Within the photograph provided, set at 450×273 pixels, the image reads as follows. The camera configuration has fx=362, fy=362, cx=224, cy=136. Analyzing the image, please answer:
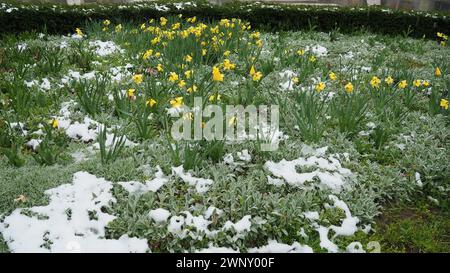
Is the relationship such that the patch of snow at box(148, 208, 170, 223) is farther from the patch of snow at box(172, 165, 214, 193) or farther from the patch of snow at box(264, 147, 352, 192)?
the patch of snow at box(264, 147, 352, 192)

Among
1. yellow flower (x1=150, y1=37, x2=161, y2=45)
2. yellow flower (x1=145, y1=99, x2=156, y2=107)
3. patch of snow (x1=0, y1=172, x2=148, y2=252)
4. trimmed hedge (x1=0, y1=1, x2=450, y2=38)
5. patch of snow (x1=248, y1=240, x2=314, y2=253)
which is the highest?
trimmed hedge (x1=0, y1=1, x2=450, y2=38)

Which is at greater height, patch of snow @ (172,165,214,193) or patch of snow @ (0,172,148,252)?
patch of snow @ (172,165,214,193)

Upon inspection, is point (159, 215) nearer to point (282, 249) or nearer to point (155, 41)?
point (282, 249)

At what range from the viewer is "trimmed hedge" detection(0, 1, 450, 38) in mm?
8281

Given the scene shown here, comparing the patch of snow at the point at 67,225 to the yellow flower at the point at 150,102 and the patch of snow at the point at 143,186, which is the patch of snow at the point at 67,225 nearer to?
the patch of snow at the point at 143,186

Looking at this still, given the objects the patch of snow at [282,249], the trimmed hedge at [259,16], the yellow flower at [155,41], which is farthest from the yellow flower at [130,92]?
the trimmed hedge at [259,16]

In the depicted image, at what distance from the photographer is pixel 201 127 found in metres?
3.38

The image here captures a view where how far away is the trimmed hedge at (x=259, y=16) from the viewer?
8.28 meters

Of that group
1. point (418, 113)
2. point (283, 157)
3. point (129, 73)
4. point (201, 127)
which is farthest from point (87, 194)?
point (418, 113)

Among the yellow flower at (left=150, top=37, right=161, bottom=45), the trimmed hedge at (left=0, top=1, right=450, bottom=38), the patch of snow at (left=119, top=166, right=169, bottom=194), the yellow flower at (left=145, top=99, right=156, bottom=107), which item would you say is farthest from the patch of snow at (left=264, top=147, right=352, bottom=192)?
the trimmed hedge at (left=0, top=1, right=450, bottom=38)

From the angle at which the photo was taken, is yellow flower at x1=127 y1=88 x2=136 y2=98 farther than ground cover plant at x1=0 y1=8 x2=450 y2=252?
Yes

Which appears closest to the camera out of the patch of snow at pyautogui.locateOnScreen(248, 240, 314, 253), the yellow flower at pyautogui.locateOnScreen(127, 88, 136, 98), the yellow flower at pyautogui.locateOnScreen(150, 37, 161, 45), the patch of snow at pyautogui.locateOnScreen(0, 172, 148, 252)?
the patch of snow at pyautogui.locateOnScreen(0, 172, 148, 252)

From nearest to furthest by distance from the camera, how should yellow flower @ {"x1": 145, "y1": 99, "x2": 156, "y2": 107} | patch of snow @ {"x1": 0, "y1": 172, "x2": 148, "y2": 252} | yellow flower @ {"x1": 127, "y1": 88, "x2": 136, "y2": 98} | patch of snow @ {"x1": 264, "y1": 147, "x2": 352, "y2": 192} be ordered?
patch of snow @ {"x1": 0, "y1": 172, "x2": 148, "y2": 252} → patch of snow @ {"x1": 264, "y1": 147, "x2": 352, "y2": 192} → yellow flower @ {"x1": 145, "y1": 99, "x2": 156, "y2": 107} → yellow flower @ {"x1": 127, "y1": 88, "x2": 136, "y2": 98}
